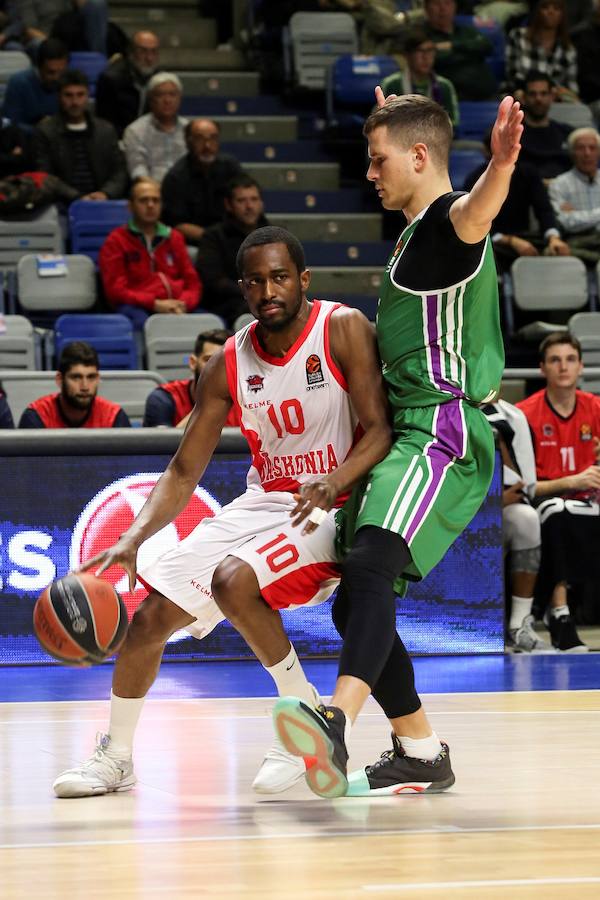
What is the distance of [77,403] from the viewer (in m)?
8.24

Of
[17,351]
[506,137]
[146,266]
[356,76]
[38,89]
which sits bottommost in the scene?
[506,137]

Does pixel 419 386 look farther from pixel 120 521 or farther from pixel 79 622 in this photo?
pixel 120 521

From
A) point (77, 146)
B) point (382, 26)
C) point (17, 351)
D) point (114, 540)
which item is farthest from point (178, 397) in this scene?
→ point (382, 26)

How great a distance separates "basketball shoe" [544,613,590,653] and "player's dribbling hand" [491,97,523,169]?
4603mm

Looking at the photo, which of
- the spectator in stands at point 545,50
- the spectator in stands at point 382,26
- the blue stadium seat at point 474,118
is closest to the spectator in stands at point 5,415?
the blue stadium seat at point 474,118

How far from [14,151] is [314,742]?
8.58 metres

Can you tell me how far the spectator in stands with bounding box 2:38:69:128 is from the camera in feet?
39.3

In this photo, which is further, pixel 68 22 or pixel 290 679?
pixel 68 22

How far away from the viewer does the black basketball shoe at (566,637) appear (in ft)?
25.9

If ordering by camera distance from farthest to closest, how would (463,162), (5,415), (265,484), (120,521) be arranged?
(463,162)
(5,415)
(120,521)
(265,484)

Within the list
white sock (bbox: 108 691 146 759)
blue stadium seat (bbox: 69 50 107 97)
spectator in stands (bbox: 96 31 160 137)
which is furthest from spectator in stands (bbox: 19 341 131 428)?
blue stadium seat (bbox: 69 50 107 97)

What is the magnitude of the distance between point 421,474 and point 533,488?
4.41 metres

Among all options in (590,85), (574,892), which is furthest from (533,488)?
(590,85)

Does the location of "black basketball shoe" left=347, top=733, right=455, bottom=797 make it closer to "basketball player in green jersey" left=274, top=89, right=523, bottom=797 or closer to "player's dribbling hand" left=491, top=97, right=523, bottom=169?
"basketball player in green jersey" left=274, top=89, right=523, bottom=797
